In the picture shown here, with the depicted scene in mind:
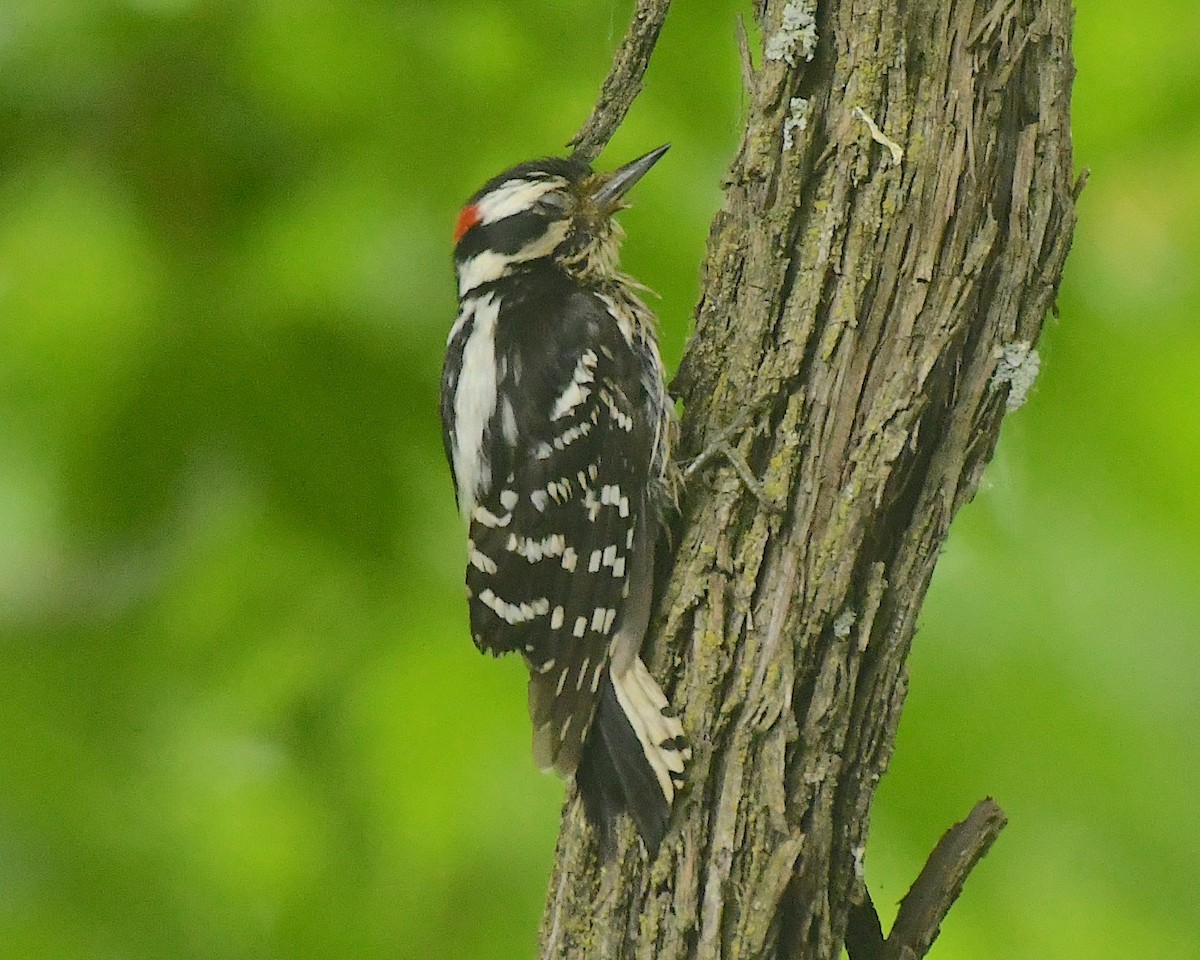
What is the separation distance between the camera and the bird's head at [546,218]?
1.54 meters

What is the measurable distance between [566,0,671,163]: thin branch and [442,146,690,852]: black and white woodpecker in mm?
70

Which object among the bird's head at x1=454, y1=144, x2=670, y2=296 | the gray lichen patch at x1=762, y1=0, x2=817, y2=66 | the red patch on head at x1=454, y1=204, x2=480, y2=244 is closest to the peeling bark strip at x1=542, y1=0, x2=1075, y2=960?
the gray lichen patch at x1=762, y1=0, x2=817, y2=66

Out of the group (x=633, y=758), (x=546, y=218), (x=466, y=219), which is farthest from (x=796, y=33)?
(x=633, y=758)

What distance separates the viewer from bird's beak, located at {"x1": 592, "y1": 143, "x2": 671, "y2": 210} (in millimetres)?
1553

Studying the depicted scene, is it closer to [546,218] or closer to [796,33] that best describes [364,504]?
[546,218]

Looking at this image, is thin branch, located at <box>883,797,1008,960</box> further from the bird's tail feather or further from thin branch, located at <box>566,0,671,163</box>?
thin branch, located at <box>566,0,671,163</box>

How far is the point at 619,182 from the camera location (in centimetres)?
157

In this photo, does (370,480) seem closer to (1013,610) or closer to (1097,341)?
(1013,610)

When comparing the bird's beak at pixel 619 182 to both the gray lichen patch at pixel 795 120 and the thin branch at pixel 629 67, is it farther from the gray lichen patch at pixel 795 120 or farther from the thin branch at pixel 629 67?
the gray lichen patch at pixel 795 120

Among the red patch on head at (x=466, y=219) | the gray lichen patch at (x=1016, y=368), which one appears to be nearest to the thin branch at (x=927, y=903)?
the gray lichen patch at (x=1016, y=368)

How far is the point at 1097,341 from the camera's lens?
5.86 feet

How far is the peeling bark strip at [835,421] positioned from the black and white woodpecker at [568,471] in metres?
0.05

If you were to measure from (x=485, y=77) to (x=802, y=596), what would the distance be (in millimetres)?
1044

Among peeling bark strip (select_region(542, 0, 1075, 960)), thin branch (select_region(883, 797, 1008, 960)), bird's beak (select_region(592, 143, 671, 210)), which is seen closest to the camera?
peeling bark strip (select_region(542, 0, 1075, 960))
